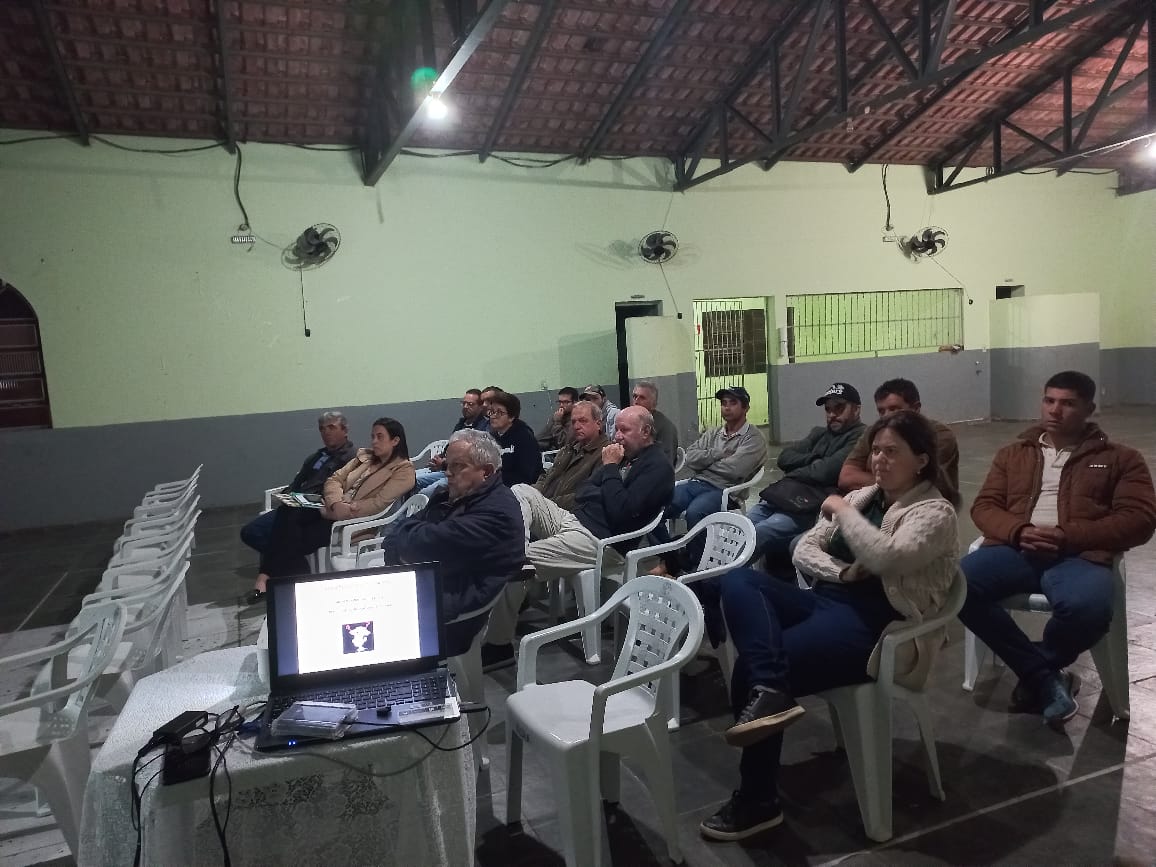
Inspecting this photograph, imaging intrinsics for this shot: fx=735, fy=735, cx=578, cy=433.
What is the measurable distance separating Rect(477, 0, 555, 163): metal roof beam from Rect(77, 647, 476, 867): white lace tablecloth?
20.1ft

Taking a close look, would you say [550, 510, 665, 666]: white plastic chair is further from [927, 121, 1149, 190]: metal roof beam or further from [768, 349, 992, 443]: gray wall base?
[927, 121, 1149, 190]: metal roof beam

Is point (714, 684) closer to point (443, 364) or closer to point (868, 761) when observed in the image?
point (868, 761)

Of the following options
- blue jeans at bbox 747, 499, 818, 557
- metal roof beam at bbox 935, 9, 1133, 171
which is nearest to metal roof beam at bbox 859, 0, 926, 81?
metal roof beam at bbox 935, 9, 1133, 171

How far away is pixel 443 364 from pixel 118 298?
3155 millimetres

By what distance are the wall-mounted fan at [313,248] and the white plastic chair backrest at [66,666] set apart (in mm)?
5683

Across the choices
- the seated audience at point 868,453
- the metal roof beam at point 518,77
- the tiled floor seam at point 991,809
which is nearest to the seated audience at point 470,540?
the tiled floor seam at point 991,809

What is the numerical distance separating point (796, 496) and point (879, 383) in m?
7.53

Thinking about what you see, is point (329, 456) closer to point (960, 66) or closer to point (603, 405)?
point (603, 405)

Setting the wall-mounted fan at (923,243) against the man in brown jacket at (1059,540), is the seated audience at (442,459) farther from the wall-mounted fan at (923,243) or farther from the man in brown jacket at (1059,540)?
the wall-mounted fan at (923,243)

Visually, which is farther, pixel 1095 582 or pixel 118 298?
pixel 118 298

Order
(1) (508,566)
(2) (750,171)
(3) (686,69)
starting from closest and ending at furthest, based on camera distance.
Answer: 1. (1) (508,566)
2. (3) (686,69)
3. (2) (750,171)

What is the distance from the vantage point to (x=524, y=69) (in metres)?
6.85

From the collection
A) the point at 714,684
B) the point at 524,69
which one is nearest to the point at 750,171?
the point at 524,69

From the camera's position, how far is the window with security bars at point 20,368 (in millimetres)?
6836
